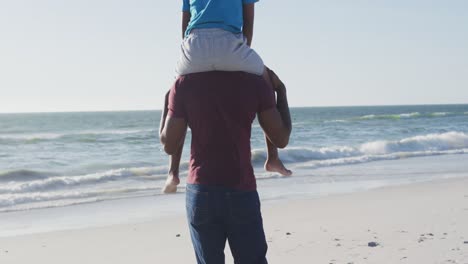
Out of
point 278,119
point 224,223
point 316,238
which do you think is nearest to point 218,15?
point 278,119

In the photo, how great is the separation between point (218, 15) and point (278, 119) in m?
0.49

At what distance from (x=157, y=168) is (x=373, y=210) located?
31.0 ft

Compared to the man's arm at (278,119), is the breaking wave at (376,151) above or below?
below

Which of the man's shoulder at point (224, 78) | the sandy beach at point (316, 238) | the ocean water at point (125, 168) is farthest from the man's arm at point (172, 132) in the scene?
the ocean water at point (125, 168)

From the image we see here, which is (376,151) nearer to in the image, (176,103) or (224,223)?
(224,223)

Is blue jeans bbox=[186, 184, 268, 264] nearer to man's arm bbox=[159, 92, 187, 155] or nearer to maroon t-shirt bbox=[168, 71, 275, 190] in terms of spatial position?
maroon t-shirt bbox=[168, 71, 275, 190]

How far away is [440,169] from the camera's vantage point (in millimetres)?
15219

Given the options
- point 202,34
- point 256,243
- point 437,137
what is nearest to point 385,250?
point 256,243

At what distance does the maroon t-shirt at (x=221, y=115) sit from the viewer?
256 cm

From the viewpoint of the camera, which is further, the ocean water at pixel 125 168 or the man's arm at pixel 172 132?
the ocean water at pixel 125 168

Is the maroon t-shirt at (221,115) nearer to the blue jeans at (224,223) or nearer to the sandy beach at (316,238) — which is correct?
the blue jeans at (224,223)

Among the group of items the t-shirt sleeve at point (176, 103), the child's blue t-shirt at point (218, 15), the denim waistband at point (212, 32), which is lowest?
the t-shirt sleeve at point (176, 103)

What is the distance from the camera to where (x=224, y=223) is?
8.87ft

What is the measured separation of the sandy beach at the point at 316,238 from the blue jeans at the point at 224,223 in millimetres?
3112
